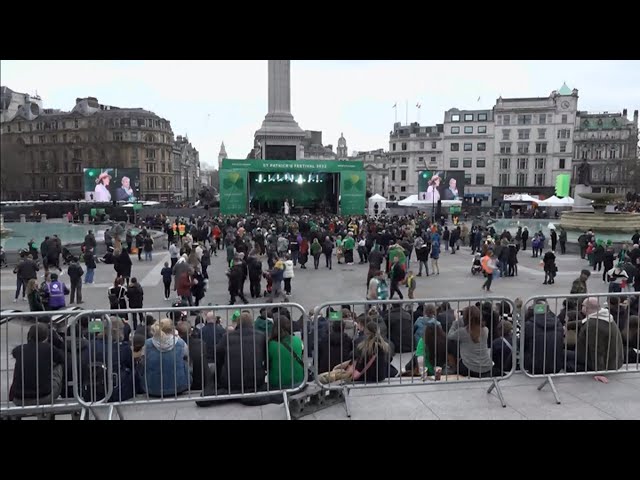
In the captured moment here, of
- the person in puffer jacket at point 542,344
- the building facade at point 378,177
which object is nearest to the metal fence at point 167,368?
the person in puffer jacket at point 542,344

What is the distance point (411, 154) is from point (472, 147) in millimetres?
10830

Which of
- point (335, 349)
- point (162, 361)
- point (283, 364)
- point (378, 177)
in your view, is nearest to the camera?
point (162, 361)

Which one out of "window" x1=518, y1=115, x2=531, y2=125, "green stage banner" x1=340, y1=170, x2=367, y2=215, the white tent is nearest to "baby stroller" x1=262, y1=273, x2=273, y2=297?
the white tent

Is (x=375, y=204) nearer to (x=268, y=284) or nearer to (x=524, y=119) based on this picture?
(x=268, y=284)

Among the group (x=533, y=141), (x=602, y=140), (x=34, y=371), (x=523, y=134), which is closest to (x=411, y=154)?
(x=523, y=134)

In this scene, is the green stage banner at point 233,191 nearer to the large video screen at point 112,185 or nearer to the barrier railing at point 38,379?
the large video screen at point 112,185

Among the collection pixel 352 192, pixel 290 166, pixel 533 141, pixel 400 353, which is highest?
pixel 533 141

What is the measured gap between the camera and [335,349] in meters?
7.02

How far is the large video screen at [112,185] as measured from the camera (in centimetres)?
4884

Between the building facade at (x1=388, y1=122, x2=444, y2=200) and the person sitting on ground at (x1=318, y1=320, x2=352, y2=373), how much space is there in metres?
91.2

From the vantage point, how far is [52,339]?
5.69 metres
